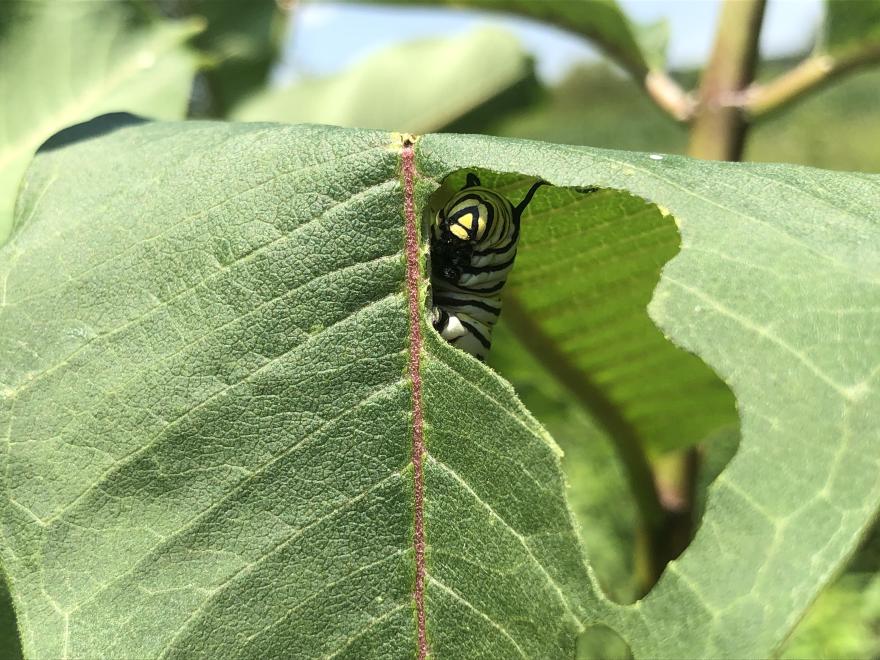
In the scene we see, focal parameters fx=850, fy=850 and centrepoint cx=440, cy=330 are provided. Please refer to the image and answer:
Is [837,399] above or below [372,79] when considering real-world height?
above

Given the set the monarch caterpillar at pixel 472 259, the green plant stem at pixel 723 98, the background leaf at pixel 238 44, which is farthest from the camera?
the background leaf at pixel 238 44

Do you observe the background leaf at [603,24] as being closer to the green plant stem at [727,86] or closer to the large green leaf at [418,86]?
the green plant stem at [727,86]

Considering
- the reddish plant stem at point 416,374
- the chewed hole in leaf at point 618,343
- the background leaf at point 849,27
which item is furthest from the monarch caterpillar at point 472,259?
the background leaf at point 849,27

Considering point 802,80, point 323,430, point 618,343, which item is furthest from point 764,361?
point 802,80

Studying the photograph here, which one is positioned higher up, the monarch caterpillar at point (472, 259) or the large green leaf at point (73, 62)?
the large green leaf at point (73, 62)

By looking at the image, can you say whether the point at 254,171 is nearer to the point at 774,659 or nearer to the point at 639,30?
the point at 774,659

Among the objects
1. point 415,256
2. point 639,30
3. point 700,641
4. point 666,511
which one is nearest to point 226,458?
point 415,256
